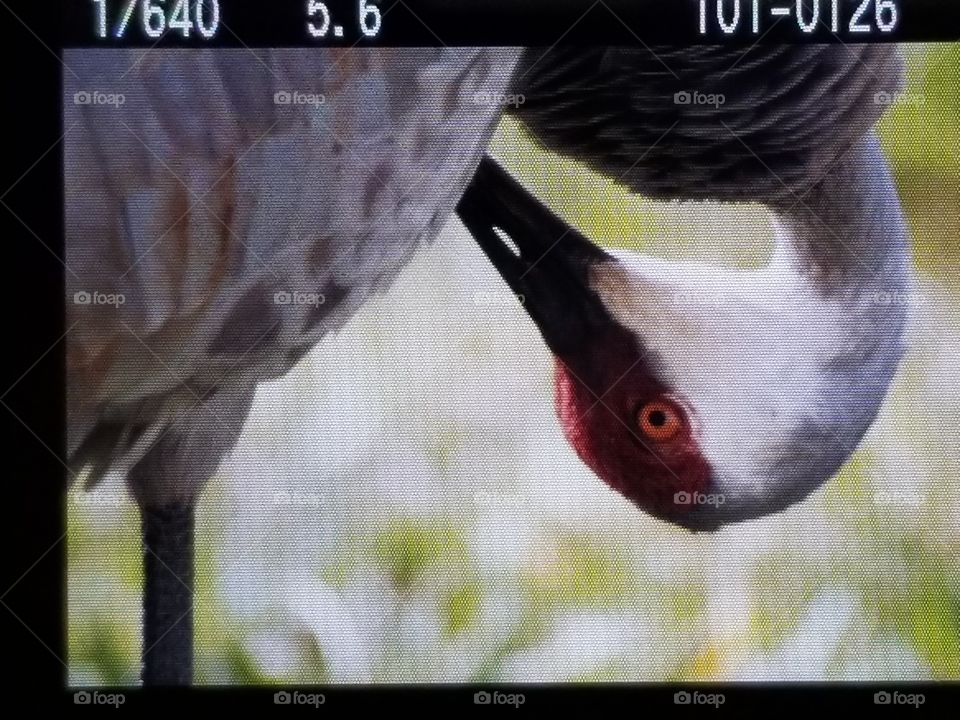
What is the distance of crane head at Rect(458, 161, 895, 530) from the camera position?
61.7 inches

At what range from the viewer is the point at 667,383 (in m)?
1.58

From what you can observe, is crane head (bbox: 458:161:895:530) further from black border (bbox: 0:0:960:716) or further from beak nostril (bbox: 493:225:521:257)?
black border (bbox: 0:0:960:716)

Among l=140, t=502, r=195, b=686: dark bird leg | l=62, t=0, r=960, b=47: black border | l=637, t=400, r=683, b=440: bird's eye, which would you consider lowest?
l=140, t=502, r=195, b=686: dark bird leg

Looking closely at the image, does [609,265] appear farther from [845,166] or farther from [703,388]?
[845,166]

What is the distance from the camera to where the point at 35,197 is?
1592 millimetres

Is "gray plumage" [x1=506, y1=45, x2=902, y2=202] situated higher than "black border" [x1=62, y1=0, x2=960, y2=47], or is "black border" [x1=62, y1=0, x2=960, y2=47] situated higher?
"black border" [x1=62, y1=0, x2=960, y2=47]

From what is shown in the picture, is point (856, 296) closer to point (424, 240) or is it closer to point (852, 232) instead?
point (852, 232)

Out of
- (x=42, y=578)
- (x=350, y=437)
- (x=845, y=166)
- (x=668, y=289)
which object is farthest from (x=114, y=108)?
(x=845, y=166)

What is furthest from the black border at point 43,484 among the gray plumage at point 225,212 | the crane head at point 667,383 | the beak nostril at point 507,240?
the beak nostril at point 507,240

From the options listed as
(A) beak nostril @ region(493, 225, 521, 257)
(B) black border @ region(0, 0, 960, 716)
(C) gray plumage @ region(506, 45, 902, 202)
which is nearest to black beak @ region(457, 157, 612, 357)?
(A) beak nostril @ region(493, 225, 521, 257)

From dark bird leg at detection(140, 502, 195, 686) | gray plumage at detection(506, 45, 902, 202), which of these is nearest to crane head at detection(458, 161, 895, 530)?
gray plumage at detection(506, 45, 902, 202)

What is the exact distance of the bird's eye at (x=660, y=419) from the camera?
1.58 metres

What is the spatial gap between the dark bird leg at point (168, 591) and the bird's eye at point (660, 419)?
2.45 ft

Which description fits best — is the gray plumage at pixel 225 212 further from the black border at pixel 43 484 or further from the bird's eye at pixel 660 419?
the bird's eye at pixel 660 419
